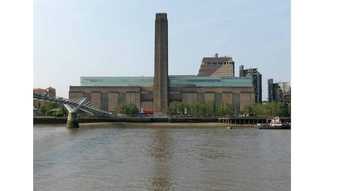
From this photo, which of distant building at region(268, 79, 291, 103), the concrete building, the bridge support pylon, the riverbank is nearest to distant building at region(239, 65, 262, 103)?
distant building at region(268, 79, 291, 103)

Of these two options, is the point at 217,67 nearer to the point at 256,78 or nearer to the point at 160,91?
the point at 256,78

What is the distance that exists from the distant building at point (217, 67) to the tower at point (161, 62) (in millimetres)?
5772

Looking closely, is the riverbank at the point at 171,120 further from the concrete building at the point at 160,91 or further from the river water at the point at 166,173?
the river water at the point at 166,173

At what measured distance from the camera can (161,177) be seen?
5035mm

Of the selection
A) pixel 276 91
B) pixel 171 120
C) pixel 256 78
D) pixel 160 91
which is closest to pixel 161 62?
pixel 160 91

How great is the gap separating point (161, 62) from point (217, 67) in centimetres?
695

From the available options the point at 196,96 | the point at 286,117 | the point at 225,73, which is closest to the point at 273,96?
the point at 225,73

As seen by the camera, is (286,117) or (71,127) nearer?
(71,127)

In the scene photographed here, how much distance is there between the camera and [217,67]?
3588cm

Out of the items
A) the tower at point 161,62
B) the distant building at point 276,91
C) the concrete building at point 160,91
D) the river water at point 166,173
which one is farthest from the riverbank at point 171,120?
the river water at point 166,173
